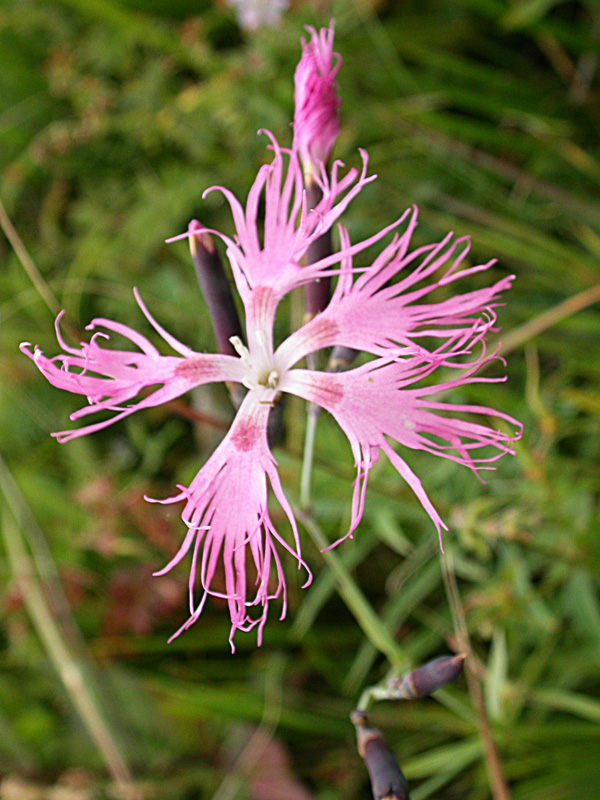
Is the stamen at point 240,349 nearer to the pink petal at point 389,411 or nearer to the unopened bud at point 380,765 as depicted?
the pink petal at point 389,411

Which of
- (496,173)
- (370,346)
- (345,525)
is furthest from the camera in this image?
(496,173)

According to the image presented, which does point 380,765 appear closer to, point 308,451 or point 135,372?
point 308,451

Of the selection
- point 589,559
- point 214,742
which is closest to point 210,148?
point 589,559

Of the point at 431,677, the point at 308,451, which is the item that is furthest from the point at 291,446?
the point at 431,677

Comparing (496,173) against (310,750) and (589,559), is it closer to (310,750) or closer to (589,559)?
(589,559)

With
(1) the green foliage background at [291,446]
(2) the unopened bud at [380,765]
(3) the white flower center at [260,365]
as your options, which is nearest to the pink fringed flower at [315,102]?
(3) the white flower center at [260,365]

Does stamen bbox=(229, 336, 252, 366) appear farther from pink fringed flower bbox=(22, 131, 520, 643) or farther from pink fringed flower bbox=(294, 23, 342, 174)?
pink fringed flower bbox=(294, 23, 342, 174)
